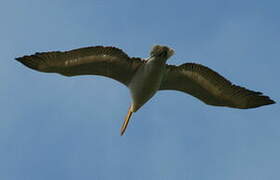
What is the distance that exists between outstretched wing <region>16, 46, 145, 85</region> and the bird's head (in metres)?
0.62

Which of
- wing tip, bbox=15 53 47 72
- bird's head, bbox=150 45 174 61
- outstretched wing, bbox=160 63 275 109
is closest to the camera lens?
wing tip, bbox=15 53 47 72

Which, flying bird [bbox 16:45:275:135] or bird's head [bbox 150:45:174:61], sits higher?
bird's head [bbox 150:45:174:61]

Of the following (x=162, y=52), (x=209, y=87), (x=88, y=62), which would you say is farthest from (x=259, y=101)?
(x=88, y=62)

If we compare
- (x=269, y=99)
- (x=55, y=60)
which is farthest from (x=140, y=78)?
(x=269, y=99)

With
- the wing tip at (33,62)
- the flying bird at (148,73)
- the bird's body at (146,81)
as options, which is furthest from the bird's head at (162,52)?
the wing tip at (33,62)

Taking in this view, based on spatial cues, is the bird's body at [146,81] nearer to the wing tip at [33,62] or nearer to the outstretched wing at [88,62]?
the outstretched wing at [88,62]

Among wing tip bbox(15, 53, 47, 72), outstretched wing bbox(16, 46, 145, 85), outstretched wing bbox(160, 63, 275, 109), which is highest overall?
outstretched wing bbox(160, 63, 275, 109)

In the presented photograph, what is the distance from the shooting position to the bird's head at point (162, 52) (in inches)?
800

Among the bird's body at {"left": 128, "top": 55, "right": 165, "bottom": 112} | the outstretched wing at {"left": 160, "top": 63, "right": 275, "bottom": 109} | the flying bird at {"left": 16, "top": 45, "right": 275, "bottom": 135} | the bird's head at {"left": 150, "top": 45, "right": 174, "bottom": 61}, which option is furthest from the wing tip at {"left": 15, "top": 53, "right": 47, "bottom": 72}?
the outstretched wing at {"left": 160, "top": 63, "right": 275, "bottom": 109}

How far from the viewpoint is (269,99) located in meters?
21.7

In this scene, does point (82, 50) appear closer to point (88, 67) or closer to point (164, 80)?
point (88, 67)

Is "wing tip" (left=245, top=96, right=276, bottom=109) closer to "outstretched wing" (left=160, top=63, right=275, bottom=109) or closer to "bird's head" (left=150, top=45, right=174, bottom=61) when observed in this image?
"outstretched wing" (left=160, top=63, right=275, bottom=109)

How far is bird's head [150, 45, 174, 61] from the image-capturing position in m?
20.3

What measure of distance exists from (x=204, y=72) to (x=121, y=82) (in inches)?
90.9
